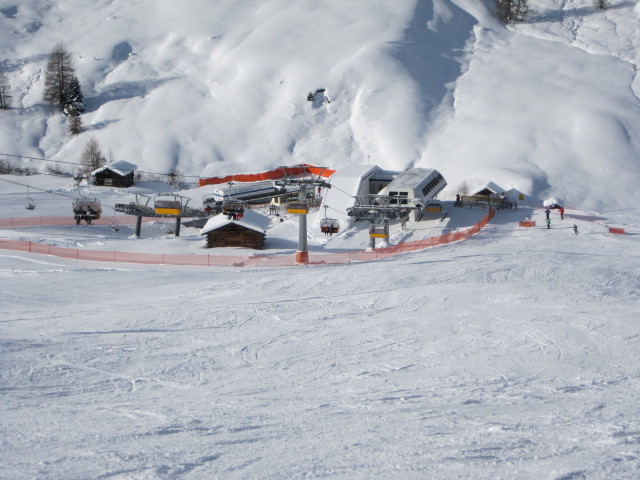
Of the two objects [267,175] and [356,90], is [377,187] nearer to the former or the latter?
[267,175]

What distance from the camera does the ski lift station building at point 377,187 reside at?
36562mm

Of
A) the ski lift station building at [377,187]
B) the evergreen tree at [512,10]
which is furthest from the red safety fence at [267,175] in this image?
the evergreen tree at [512,10]

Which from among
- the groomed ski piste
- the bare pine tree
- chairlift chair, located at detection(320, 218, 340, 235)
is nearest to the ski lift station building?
chairlift chair, located at detection(320, 218, 340, 235)

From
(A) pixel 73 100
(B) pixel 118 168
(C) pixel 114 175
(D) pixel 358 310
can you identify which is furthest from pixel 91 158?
Result: (D) pixel 358 310

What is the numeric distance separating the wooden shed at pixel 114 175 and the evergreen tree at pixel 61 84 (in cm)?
1862

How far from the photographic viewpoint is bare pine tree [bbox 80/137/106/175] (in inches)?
2309

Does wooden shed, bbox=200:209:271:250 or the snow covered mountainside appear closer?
wooden shed, bbox=200:209:271:250

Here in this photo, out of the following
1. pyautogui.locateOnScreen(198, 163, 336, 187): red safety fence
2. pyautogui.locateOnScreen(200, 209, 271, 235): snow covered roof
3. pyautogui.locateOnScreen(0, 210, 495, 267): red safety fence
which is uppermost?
pyautogui.locateOnScreen(198, 163, 336, 187): red safety fence

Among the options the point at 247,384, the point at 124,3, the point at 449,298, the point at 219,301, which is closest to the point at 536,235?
the point at 449,298

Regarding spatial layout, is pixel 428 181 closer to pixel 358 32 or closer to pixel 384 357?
pixel 384 357

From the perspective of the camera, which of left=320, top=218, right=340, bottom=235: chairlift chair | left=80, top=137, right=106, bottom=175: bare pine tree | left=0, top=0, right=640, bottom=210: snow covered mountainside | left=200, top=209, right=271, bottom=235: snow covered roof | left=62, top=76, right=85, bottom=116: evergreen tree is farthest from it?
left=62, top=76, right=85, bottom=116: evergreen tree

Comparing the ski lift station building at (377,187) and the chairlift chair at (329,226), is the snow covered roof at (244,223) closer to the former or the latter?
the chairlift chair at (329,226)

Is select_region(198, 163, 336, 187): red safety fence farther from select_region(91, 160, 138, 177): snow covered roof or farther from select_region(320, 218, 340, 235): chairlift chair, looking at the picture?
select_region(320, 218, 340, 235): chairlift chair

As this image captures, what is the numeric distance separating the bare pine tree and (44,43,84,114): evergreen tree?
343 inches
